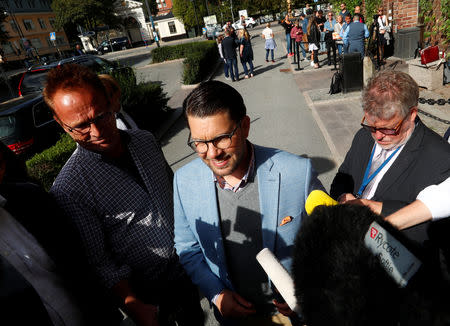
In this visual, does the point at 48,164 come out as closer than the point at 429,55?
Yes

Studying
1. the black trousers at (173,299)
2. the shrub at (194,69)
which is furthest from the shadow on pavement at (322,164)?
the shrub at (194,69)

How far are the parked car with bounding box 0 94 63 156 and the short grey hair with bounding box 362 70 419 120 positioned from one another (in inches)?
269

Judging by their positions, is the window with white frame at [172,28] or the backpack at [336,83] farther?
the window with white frame at [172,28]

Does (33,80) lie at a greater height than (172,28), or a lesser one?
lesser

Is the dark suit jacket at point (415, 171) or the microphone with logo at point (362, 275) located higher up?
the microphone with logo at point (362, 275)

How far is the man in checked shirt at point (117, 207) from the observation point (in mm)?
1718

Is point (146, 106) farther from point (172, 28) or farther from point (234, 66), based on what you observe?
point (172, 28)

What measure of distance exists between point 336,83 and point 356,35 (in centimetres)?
301

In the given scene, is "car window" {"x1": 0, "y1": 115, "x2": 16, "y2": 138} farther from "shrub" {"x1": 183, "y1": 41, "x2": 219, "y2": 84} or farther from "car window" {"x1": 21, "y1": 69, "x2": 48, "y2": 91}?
"shrub" {"x1": 183, "y1": 41, "x2": 219, "y2": 84}

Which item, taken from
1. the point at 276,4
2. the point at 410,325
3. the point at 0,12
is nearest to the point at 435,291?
the point at 410,325

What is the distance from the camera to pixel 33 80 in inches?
465

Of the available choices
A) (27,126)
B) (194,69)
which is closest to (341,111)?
(27,126)

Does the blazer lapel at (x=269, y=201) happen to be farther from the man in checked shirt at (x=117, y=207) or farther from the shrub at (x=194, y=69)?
the shrub at (x=194, y=69)

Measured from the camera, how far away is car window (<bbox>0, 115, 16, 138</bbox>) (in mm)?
6215
